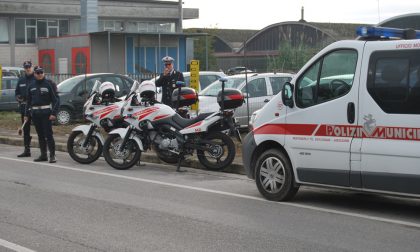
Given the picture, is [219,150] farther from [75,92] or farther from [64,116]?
[75,92]

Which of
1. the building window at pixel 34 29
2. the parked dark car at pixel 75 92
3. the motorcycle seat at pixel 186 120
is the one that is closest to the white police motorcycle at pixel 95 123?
the motorcycle seat at pixel 186 120

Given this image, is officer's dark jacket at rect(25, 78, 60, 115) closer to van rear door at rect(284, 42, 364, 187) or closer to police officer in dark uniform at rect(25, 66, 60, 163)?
police officer in dark uniform at rect(25, 66, 60, 163)

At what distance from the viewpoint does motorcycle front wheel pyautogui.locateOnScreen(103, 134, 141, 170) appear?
12.3 m

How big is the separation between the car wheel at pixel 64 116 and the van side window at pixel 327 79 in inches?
522

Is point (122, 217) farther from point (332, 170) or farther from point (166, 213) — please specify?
point (332, 170)

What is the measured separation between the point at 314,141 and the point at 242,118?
803 centimetres

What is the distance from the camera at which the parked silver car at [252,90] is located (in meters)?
16.7

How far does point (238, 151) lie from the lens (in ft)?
44.7

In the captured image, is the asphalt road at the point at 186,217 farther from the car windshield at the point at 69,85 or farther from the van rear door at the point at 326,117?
the car windshield at the point at 69,85

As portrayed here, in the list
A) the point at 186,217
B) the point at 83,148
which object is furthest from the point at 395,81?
the point at 83,148

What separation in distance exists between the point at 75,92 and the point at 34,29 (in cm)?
3035

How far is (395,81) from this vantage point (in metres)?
7.85

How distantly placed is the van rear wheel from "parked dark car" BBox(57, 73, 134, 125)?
474 inches

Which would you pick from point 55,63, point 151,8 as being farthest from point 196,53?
point 55,63
